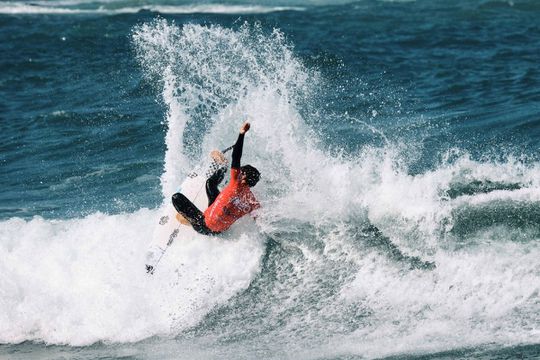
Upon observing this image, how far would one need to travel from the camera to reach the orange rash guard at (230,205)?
34.3ft

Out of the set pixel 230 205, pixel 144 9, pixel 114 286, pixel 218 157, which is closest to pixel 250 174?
pixel 230 205

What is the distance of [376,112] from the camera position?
16750 mm

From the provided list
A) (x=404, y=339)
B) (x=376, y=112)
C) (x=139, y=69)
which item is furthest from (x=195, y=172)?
(x=139, y=69)

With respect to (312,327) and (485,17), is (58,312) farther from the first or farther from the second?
(485,17)

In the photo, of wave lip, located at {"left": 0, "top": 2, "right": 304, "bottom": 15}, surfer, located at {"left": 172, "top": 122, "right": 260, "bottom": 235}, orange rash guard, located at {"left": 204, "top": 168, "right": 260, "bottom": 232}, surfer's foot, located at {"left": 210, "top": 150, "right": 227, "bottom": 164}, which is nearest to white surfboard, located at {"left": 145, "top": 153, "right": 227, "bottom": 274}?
surfer's foot, located at {"left": 210, "top": 150, "right": 227, "bottom": 164}

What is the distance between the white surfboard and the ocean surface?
13cm

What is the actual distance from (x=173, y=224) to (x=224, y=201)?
937mm

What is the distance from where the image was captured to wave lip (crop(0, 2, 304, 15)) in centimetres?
3181

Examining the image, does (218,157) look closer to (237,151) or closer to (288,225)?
(237,151)

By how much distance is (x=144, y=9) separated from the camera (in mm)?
32500

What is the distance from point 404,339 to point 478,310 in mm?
928

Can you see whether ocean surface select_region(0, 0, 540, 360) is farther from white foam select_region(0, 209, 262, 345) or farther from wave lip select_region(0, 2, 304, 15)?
wave lip select_region(0, 2, 304, 15)

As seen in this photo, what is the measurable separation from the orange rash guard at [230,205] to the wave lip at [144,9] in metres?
21.1

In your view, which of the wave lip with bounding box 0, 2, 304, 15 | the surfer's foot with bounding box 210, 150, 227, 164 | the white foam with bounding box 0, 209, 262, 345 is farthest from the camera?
the wave lip with bounding box 0, 2, 304, 15
